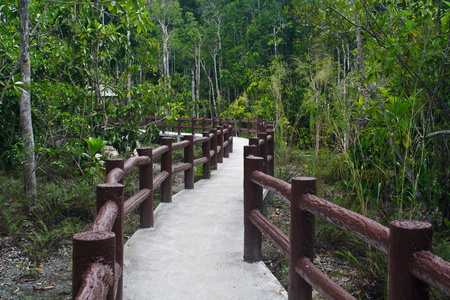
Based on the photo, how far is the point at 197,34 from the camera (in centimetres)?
3375

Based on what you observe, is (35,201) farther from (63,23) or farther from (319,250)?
(319,250)

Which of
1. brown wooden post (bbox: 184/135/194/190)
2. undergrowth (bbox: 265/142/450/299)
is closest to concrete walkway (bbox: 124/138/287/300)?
undergrowth (bbox: 265/142/450/299)

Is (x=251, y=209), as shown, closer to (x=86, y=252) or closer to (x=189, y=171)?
(x=86, y=252)

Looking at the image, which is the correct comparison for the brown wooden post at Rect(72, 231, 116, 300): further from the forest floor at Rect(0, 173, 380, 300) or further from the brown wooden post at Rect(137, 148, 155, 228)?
the brown wooden post at Rect(137, 148, 155, 228)

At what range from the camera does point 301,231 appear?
7.94 ft

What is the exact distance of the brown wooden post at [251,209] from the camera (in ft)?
11.3

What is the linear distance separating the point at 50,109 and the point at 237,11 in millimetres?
35091

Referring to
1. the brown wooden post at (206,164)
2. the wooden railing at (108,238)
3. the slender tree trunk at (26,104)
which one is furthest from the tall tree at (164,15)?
the wooden railing at (108,238)

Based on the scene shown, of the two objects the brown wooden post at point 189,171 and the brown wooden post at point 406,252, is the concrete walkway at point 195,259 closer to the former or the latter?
the brown wooden post at point 189,171

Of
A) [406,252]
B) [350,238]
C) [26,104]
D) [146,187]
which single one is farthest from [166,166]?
[406,252]

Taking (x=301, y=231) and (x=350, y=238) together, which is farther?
(x=350, y=238)

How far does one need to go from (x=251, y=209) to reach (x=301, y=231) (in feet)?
3.56

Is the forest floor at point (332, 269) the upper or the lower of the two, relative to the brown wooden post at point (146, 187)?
lower

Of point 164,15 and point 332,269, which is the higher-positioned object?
point 164,15
